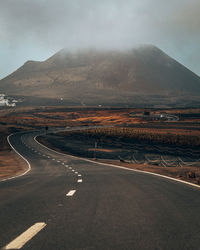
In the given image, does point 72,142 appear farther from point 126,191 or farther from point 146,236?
point 146,236

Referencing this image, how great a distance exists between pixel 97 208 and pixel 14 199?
3.21 m

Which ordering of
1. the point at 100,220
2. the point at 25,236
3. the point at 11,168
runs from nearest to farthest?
1. the point at 25,236
2. the point at 100,220
3. the point at 11,168

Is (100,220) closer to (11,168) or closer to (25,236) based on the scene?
(25,236)

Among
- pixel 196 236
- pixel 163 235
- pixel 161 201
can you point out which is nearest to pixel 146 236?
pixel 163 235

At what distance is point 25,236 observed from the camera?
627cm

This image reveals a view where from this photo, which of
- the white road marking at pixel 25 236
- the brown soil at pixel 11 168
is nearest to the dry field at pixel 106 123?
the brown soil at pixel 11 168

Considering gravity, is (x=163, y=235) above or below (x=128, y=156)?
above

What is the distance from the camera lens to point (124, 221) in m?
7.52

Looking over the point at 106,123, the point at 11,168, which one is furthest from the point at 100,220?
the point at 106,123

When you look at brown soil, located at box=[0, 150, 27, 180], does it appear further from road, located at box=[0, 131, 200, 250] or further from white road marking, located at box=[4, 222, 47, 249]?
white road marking, located at box=[4, 222, 47, 249]

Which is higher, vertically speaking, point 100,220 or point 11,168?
point 100,220

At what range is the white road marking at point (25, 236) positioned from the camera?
566 cm

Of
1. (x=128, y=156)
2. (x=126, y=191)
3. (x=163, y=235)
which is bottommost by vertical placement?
(x=128, y=156)

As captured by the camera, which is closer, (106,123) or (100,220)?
(100,220)
